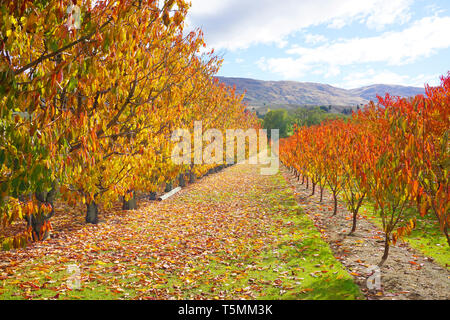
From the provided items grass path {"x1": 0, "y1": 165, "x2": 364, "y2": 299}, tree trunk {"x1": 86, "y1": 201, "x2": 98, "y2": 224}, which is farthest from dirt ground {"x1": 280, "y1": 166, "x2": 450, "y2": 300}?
tree trunk {"x1": 86, "y1": 201, "x2": 98, "y2": 224}

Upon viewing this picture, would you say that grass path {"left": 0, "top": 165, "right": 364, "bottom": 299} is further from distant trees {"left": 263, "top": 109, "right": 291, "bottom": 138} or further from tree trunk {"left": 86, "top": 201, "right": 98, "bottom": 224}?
distant trees {"left": 263, "top": 109, "right": 291, "bottom": 138}

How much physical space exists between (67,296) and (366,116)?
64.8 ft

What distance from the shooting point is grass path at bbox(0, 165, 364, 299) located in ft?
18.3

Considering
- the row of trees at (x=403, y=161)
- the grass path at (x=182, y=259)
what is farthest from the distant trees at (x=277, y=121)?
the grass path at (x=182, y=259)

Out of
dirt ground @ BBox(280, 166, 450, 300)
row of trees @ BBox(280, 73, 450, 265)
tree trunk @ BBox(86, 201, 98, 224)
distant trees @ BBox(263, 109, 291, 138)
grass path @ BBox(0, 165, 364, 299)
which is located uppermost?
distant trees @ BBox(263, 109, 291, 138)

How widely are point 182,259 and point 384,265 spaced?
4698 millimetres

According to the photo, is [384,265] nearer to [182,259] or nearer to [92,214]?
[182,259]

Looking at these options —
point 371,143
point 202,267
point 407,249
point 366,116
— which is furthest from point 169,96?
point 366,116

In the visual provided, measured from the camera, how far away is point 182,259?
738 cm

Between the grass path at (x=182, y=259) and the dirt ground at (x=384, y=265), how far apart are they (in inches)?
14.2

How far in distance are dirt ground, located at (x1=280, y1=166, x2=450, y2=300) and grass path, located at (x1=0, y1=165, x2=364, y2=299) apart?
0.36 metres

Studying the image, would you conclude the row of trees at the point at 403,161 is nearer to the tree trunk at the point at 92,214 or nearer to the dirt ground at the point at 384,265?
the dirt ground at the point at 384,265

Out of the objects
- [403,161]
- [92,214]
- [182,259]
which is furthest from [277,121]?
[403,161]

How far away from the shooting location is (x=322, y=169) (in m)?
12.0
